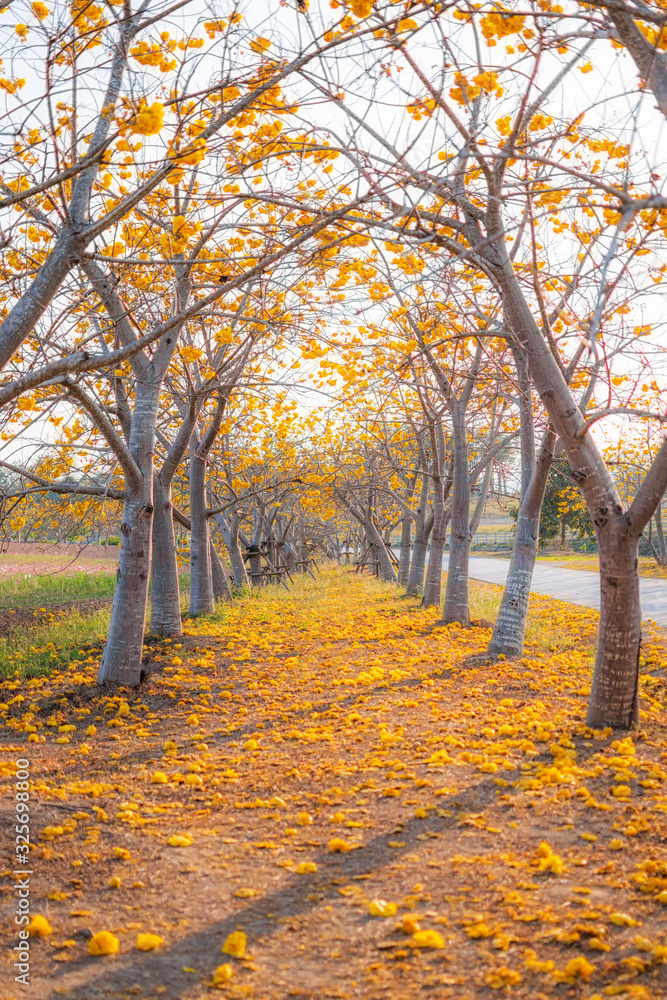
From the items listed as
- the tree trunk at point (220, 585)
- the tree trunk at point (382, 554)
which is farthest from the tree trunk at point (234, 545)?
the tree trunk at point (382, 554)

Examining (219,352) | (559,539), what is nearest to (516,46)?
(219,352)

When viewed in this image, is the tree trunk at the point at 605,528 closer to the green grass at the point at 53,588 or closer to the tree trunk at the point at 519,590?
the tree trunk at the point at 519,590

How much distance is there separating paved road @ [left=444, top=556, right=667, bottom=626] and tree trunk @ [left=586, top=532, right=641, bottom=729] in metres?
6.93

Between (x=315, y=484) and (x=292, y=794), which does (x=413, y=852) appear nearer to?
(x=292, y=794)

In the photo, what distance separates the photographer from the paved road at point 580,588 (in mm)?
13668

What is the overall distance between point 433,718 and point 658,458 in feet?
8.71

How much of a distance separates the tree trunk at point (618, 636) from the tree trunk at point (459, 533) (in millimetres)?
5236

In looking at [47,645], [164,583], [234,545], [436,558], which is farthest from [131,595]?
[234,545]

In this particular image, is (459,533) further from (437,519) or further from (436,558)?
(436,558)

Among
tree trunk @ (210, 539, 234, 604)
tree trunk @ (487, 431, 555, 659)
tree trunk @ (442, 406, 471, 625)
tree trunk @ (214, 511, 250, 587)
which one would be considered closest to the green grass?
tree trunk @ (214, 511, 250, 587)

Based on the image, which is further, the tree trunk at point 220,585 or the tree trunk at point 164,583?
the tree trunk at point 220,585

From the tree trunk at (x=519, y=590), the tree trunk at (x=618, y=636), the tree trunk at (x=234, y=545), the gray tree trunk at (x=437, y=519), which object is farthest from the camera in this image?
the tree trunk at (x=234, y=545)

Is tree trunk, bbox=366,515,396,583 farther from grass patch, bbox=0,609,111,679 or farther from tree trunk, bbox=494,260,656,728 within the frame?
tree trunk, bbox=494,260,656,728

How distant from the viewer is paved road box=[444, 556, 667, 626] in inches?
538
